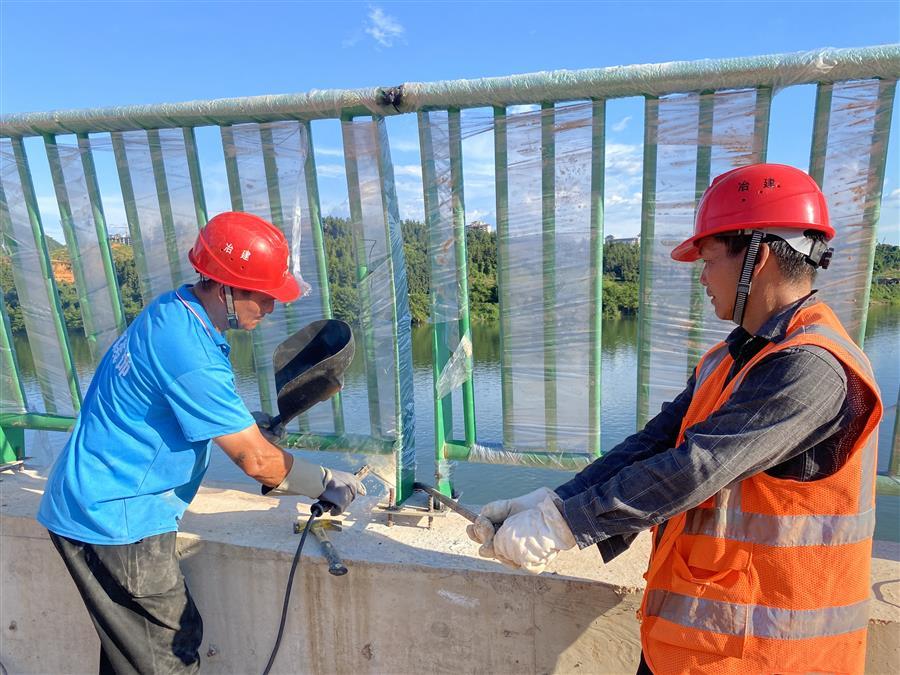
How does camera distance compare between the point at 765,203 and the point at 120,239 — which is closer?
the point at 765,203

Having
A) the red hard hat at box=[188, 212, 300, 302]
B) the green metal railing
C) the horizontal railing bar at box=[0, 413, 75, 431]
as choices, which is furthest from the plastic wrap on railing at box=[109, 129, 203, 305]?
the horizontal railing bar at box=[0, 413, 75, 431]

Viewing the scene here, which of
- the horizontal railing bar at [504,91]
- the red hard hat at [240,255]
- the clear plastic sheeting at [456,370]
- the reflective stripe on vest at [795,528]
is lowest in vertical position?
the clear plastic sheeting at [456,370]

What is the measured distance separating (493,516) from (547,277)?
93 cm

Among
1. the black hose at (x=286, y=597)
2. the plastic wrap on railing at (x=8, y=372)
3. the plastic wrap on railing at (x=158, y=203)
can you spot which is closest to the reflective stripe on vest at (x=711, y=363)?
the black hose at (x=286, y=597)

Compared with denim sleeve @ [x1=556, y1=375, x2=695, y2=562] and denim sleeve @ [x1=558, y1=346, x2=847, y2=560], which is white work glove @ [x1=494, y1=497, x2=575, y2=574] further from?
denim sleeve @ [x1=556, y1=375, x2=695, y2=562]

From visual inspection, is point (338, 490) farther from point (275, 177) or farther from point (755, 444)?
point (755, 444)

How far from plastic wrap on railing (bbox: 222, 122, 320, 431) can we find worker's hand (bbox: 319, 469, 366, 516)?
2.34ft

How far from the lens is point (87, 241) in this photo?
2.60 metres

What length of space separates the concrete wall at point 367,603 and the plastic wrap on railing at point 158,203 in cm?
110

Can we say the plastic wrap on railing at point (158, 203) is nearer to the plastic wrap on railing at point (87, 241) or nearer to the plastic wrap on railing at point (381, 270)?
the plastic wrap on railing at point (87, 241)

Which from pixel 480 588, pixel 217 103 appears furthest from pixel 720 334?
pixel 217 103

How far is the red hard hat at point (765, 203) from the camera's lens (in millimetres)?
1255

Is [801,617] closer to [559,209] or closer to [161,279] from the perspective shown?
[559,209]

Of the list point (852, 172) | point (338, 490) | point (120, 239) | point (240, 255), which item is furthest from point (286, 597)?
point (852, 172)
